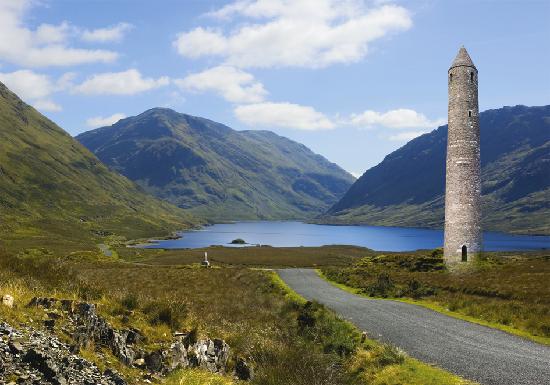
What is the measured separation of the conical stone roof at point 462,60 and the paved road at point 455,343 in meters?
26.7

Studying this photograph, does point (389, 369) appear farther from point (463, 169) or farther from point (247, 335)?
point (463, 169)

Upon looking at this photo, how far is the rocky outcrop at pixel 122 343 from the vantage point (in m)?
12.2

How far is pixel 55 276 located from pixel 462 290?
98.0 feet

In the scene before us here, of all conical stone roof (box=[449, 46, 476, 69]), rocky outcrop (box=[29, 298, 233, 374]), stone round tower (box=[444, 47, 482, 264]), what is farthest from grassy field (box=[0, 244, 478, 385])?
conical stone roof (box=[449, 46, 476, 69])

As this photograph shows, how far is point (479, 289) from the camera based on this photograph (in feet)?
107

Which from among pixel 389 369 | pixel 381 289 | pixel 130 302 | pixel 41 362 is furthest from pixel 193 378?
pixel 381 289

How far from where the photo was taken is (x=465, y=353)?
16.5 m

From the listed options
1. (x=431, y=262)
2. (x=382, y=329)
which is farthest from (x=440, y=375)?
(x=431, y=262)

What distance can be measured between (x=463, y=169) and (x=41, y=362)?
4020 centimetres

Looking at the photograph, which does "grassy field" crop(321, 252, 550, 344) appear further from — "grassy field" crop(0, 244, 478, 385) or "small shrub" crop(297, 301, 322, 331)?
"small shrub" crop(297, 301, 322, 331)

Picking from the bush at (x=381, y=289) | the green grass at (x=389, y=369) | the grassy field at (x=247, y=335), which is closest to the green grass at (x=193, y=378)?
the grassy field at (x=247, y=335)

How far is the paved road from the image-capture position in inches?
555

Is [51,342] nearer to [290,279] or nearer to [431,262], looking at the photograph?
[290,279]

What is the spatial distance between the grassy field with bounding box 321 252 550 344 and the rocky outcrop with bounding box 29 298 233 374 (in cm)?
1467
